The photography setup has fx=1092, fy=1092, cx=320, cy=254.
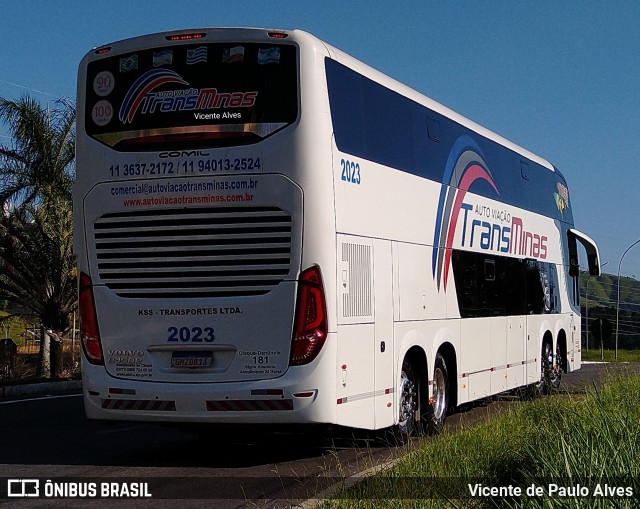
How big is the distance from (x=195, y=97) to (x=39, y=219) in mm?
17627

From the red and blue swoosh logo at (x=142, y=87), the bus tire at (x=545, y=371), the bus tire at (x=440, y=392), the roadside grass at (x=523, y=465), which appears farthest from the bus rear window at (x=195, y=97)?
the bus tire at (x=545, y=371)

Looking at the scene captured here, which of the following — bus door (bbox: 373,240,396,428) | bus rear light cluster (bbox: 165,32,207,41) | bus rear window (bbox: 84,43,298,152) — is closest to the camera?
bus rear window (bbox: 84,43,298,152)

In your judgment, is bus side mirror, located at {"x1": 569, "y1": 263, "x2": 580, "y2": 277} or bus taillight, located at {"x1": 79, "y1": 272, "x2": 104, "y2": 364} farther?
bus side mirror, located at {"x1": 569, "y1": 263, "x2": 580, "y2": 277}

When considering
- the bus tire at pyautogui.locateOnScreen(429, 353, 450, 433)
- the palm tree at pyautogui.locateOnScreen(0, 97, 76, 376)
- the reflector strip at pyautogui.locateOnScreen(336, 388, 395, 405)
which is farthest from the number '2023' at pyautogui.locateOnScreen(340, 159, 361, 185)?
the palm tree at pyautogui.locateOnScreen(0, 97, 76, 376)

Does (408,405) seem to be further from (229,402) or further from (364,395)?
(229,402)

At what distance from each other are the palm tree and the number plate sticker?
16.7 metres

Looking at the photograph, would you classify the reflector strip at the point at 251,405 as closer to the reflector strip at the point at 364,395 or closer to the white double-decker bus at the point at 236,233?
the white double-decker bus at the point at 236,233

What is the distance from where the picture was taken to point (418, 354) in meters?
13.2

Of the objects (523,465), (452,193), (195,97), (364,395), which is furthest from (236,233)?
(452,193)

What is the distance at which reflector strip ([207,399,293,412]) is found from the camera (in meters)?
10.2

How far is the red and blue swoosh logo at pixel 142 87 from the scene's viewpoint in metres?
10.9

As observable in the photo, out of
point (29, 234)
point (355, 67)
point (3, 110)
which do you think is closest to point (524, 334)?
point (355, 67)

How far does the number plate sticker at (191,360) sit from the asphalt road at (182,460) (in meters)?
1.04

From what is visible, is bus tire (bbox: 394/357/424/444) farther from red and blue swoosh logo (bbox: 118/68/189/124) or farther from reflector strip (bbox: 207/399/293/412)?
red and blue swoosh logo (bbox: 118/68/189/124)
